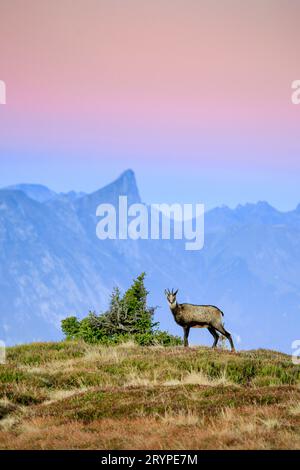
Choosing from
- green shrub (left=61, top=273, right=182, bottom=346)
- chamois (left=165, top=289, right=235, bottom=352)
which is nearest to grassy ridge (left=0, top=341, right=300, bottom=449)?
chamois (left=165, top=289, right=235, bottom=352)

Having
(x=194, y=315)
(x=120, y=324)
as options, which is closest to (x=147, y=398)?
(x=194, y=315)

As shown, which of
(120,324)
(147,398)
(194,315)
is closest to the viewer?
(147,398)

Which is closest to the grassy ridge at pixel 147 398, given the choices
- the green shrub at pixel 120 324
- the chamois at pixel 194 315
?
the chamois at pixel 194 315

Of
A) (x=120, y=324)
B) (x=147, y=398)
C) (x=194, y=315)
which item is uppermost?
(x=120, y=324)

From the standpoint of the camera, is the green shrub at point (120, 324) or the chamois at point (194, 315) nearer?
the chamois at point (194, 315)

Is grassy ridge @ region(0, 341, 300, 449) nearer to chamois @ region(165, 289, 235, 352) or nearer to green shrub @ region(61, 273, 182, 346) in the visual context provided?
chamois @ region(165, 289, 235, 352)

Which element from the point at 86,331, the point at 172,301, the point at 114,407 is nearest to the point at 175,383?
the point at 114,407

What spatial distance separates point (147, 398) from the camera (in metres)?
24.1

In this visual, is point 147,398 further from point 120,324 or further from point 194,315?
point 120,324

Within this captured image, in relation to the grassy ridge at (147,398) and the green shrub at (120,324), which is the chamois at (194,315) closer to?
the grassy ridge at (147,398)

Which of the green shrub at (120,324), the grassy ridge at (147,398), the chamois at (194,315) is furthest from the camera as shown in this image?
the green shrub at (120,324)

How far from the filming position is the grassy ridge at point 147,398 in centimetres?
1898
